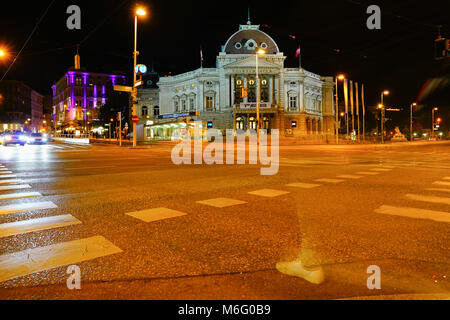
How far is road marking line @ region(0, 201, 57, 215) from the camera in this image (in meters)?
5.61

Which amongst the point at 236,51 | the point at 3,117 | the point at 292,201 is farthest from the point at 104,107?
the point at 292,201

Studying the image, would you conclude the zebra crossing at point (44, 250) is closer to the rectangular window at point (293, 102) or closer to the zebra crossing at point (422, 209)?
the zebra crossing at point (422, 209)

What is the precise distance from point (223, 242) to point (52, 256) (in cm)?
189

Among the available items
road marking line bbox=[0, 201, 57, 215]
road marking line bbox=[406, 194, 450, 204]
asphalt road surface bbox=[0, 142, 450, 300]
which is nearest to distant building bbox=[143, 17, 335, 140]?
road marking line bbox=[0, 201, 57, 215]

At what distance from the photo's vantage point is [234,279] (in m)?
2.96

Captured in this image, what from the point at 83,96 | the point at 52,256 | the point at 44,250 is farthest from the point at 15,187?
the point at 83,96

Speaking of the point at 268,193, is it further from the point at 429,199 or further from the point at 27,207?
the point at 27,207

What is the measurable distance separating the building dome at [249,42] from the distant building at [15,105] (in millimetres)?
89934

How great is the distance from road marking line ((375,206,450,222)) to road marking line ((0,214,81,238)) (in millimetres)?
5004

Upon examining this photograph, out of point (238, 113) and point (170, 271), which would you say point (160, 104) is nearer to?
point (238, 113)

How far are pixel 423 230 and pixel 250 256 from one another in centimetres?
261

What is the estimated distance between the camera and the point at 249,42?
65.9 metres

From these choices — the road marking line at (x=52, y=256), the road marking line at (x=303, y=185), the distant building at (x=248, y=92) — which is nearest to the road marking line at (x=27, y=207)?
the road marking line at (x=52, y=256)

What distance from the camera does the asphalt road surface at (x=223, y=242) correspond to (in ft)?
9.22
